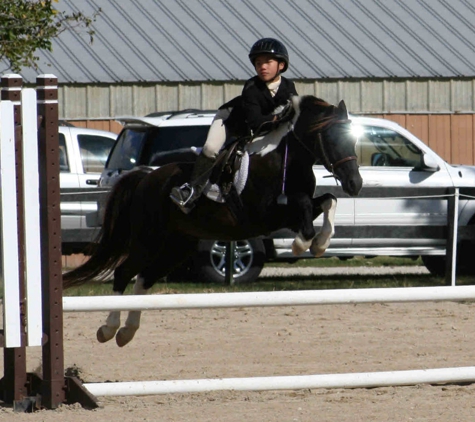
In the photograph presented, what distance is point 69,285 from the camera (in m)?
7.06

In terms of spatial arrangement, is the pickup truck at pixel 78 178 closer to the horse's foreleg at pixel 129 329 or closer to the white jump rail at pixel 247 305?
the horse's foreleg at pixel 129 329

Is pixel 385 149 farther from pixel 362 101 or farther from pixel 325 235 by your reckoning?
pixel 362 101

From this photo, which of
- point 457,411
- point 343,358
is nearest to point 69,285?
point 343,358

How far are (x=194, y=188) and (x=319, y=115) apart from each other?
0.89m

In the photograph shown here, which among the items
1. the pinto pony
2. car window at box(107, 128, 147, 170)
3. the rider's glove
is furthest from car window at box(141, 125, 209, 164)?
the rider's glove

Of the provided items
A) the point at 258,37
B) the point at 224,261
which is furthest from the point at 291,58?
the point at 224,261

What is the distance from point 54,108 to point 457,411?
2.57 meters

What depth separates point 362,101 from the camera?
19.4 m

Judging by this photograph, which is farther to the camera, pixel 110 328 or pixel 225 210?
pixel 110 328

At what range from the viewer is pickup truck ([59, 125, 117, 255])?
11.7 m

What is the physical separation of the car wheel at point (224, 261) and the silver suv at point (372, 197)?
0.01 meters

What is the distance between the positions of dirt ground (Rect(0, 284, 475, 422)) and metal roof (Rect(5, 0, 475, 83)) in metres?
9.97

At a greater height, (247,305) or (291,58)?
(291,58)

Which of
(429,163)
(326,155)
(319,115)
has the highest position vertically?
(319,115)
